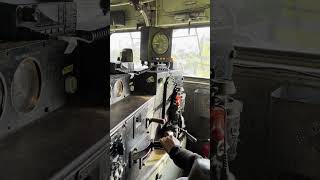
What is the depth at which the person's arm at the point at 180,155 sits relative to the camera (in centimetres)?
197

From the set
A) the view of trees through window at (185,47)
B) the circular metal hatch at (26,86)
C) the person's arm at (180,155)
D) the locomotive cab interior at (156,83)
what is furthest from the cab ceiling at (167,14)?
the circular metal hatch at (26,86)

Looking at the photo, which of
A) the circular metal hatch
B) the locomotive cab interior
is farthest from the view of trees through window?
the circular metal hatch

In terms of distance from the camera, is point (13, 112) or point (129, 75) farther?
point (129, 75)

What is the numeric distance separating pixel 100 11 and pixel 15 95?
17.6 inches

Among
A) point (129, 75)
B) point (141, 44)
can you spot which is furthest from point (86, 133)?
point (141, 44)

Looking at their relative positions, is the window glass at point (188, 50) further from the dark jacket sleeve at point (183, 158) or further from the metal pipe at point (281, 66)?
the metal pipe at point (281, 66)

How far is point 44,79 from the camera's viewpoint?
73cm

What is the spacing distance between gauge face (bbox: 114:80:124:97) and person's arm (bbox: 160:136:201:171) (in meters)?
0.62

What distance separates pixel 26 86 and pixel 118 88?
207 centimetres

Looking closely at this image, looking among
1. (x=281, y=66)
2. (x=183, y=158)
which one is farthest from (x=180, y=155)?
(x=281, y=66)

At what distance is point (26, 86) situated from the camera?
0.68 m

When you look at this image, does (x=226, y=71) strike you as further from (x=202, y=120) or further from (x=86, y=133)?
(x=202, y=120)

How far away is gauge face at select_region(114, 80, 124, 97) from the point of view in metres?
2.66

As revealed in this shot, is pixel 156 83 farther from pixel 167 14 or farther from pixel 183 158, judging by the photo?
pixel 167 14
